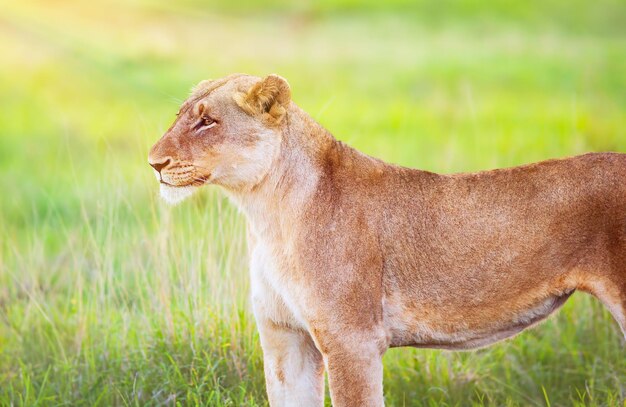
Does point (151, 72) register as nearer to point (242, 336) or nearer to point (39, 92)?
point (39, 92)

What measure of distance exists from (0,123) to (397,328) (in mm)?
13070

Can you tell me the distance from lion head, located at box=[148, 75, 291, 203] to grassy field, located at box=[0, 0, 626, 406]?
1.23 m

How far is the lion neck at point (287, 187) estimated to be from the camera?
5367 mm

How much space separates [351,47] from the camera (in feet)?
73.9

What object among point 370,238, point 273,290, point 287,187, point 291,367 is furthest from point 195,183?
point 291,367

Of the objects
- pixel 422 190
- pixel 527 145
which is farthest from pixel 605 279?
pixel 527 145

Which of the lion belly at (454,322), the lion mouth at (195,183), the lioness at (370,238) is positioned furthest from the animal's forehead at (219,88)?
the lion belly at (454,322)

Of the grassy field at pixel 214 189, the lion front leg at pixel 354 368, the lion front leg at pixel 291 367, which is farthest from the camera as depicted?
the grassy field at pixel 214 189

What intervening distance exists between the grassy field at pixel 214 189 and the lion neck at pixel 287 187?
1.08 metres

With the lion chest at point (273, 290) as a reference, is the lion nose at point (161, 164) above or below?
above

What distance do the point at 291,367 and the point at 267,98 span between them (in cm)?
A: 142

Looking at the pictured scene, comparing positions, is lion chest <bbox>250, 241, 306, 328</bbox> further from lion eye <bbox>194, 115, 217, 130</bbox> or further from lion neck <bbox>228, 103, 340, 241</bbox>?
lion eye <bbox>194, 115, 217, 130</bbox>

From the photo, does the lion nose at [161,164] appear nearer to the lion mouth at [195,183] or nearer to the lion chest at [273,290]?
the lion mouth at [195,183]

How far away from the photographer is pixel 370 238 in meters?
5.37
